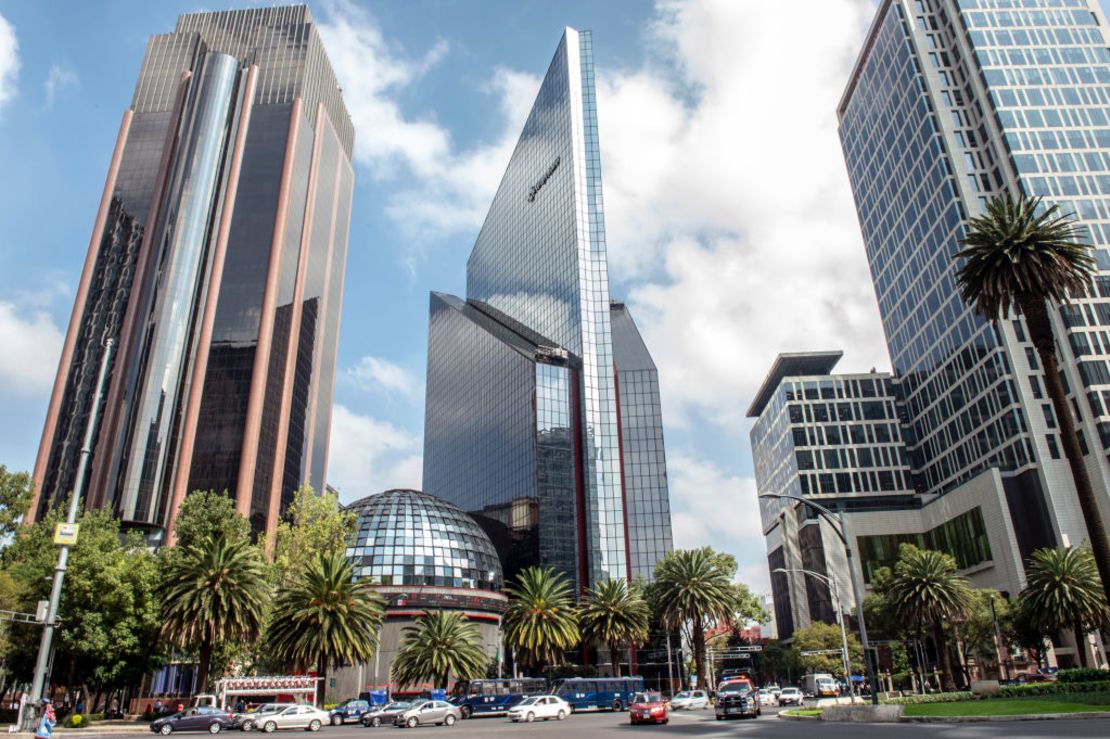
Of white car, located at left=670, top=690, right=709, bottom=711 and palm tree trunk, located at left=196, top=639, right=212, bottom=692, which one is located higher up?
palm tree trunk, located at left=196, top=639, right=212, bottom=692

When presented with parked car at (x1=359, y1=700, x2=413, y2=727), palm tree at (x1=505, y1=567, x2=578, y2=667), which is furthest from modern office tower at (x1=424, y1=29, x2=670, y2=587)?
parked car at (x1=359, y1=700, x2=413, y2=727)

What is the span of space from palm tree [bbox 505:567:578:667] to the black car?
107ft

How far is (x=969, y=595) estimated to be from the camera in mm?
67812

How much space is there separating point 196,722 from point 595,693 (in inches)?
1355

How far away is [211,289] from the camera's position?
4466 inches

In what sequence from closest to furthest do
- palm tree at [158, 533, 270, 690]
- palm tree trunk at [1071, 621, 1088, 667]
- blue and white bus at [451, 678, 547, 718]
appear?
palm tree at [158, 533, 270, 690] < palm tree trunk at [1071, 621, 1088, 667] < blue and white bus at [451, 678, 547, 718]

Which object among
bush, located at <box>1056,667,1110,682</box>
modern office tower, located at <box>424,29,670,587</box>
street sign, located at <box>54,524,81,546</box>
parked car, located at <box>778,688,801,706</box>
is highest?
modern office tower, located at <box>424,29,670,587</box>

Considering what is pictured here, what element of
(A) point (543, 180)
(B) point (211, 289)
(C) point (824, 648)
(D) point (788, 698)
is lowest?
(D) point (788, 698)

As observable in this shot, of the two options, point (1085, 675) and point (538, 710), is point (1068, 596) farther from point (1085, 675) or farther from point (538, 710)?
point (538, 710)

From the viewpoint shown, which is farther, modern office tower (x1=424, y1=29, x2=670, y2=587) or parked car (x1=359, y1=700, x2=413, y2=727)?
modern office tower (x1=424, y1=29, x2=670, y2=587)

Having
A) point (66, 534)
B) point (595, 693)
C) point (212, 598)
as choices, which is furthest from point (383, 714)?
point (66, 534)

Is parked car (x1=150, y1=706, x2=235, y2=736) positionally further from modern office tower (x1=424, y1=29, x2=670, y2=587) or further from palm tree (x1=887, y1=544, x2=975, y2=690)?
modern office tower (x1=424, y1=29, x2=670, y2=587)

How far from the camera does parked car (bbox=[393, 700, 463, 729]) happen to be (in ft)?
149

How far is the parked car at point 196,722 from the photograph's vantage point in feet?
134
